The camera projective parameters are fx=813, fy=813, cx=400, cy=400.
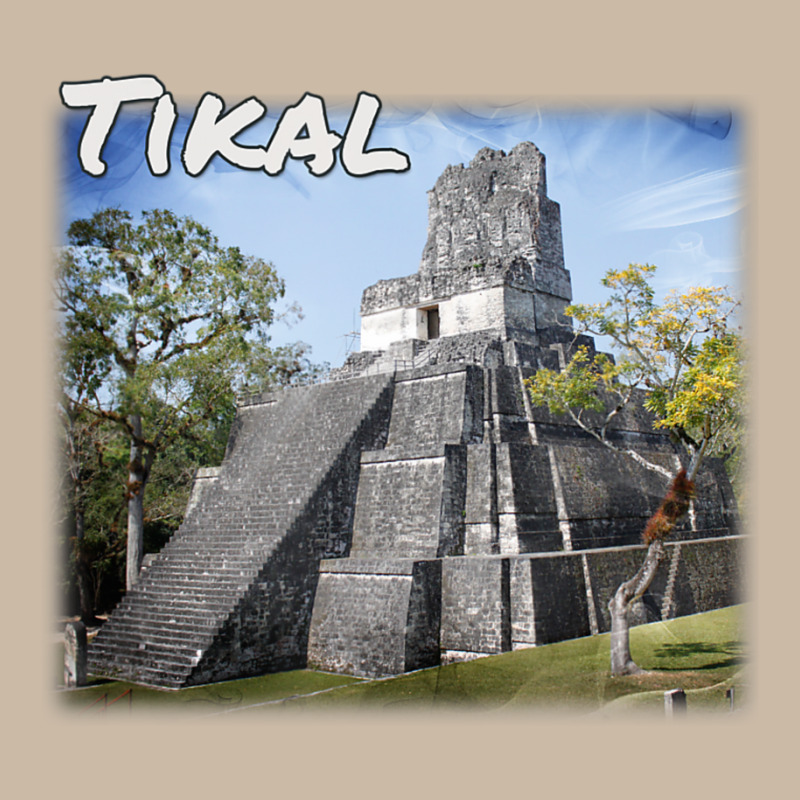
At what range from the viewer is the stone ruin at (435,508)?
10.1m

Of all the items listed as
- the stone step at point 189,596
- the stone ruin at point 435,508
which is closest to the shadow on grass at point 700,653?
the stone ruin at point 435,508

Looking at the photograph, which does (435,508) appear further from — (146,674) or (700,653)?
(146,674)

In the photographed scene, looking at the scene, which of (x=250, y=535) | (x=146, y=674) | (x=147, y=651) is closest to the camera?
(x=146, y=674)

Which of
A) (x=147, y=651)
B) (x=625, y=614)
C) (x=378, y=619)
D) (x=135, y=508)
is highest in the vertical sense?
(x=135, y=508)

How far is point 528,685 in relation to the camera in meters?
8.01

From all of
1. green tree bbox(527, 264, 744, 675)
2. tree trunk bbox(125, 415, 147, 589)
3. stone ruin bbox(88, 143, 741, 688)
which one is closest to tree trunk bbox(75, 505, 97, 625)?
tree trunk bbox(125, 415, 147, 589)

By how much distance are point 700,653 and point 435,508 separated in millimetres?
3827

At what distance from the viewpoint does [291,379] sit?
21.0 m

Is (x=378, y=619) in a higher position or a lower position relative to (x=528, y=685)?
higher

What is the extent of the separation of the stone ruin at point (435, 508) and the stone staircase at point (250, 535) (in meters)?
0.03

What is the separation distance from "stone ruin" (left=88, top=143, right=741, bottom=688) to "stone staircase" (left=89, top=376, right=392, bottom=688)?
3 centimetres

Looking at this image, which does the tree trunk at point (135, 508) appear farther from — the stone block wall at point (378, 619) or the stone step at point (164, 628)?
the stone block wall at point (378, 619)

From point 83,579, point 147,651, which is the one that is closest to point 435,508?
point 147,651

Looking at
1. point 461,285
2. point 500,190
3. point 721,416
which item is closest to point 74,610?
point 461,285
